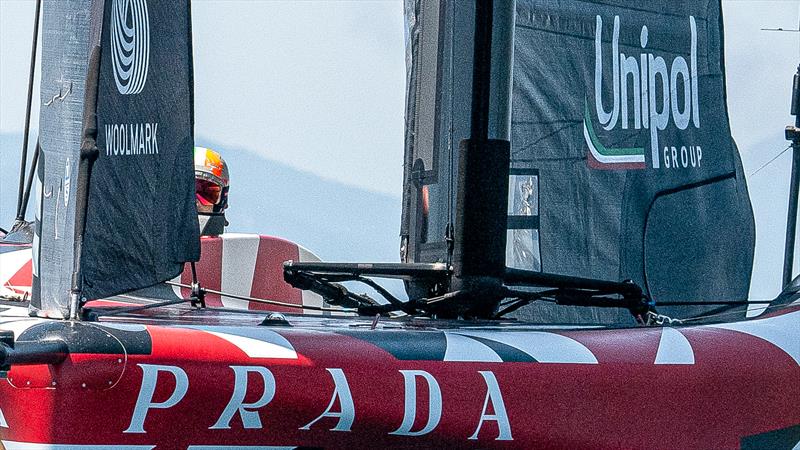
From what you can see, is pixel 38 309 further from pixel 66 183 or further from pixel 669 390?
pixel 669 390

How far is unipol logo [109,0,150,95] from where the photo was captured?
1998mm

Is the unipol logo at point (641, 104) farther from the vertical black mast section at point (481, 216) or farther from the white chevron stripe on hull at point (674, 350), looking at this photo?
the white chevron stripe on hull at point (674, 350)

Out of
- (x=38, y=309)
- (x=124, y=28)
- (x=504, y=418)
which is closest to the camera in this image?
(x=504, y=418)

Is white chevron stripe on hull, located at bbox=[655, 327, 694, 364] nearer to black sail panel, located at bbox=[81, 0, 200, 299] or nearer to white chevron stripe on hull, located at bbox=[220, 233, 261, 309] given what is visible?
black sail panel, located at bbox=[81, 0, 200, 299]

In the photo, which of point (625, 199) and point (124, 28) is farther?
point (625, 199)

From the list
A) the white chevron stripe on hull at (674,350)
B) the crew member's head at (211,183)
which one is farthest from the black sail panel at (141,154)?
the crew member's head at (211,183)

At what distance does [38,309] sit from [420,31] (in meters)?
1.26

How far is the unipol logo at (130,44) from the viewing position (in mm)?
1998

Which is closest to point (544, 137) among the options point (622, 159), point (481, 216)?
point (622, 159)

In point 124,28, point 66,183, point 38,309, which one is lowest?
point 38,309

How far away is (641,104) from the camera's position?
136 inches

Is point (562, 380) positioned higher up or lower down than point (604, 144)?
lower down

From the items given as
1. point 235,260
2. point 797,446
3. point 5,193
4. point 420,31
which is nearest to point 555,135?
point 420,31

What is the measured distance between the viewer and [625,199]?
11.1 feet
